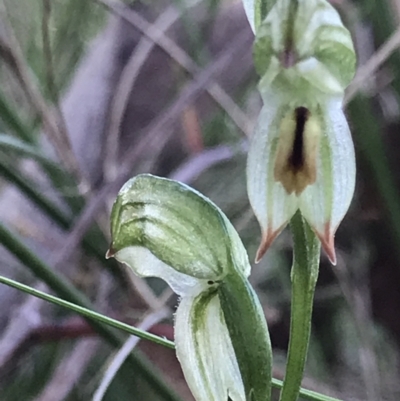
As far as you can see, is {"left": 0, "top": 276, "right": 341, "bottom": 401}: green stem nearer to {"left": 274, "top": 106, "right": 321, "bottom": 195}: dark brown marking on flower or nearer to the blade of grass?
the blade of grass

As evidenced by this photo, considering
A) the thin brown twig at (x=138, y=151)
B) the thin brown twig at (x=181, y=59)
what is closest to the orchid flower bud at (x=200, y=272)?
the thin brown twig at (x=138, y=151)

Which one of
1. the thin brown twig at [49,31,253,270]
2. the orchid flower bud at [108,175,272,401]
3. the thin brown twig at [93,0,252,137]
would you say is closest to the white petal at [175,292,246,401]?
the orchid flower bud at [108,175,272,401]

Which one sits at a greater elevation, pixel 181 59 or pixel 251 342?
pixel 181 59

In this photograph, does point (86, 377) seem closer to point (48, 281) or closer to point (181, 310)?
point (48, 281)

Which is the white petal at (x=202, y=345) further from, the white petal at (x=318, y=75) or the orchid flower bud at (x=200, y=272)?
the white petal at (x=318, y=75)

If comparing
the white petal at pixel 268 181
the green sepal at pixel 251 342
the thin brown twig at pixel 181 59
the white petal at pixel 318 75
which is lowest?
the green sepal at pixel 251 342

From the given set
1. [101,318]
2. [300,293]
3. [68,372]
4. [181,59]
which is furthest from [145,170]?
[300,293]

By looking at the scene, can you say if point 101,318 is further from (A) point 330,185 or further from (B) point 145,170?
(B) point 145,170

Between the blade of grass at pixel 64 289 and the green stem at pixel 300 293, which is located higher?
the blade of grass at pixel 64 289
